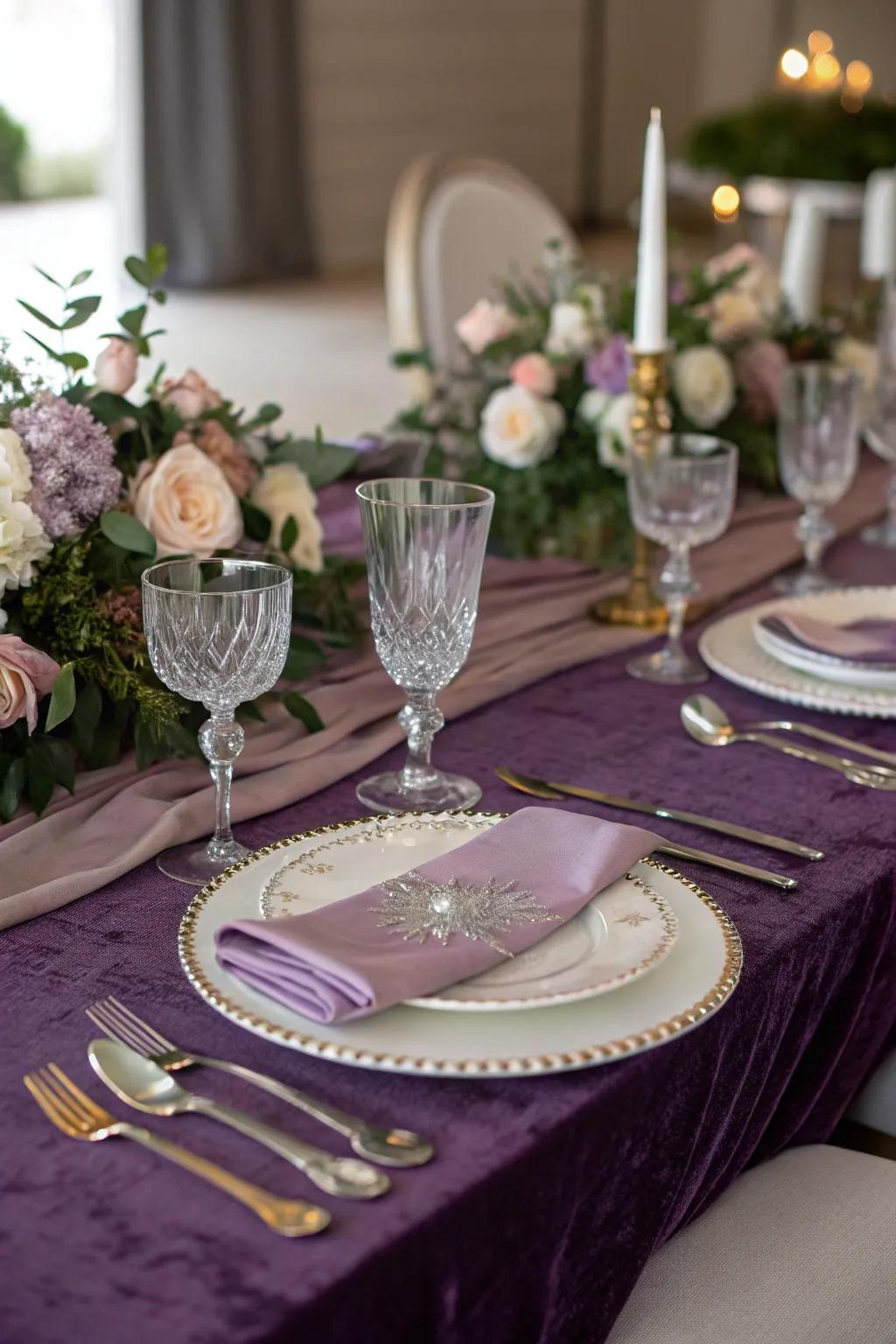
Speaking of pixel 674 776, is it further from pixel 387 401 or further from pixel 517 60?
pixel 517 60

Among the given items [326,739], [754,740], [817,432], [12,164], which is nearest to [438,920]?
[326,739]

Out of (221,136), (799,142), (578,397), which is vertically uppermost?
(221,136)

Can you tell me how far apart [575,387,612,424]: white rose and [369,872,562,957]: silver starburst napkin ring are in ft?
3.22

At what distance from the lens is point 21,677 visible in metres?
0.99

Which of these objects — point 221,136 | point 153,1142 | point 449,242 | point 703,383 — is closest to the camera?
point 153,1142

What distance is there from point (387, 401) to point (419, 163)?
3.33 meters

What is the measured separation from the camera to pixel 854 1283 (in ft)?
3.14

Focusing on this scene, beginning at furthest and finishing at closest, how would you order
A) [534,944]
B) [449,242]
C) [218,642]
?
[449,242] → [218,642] → [534,944]

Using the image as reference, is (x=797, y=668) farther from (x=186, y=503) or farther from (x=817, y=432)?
(x=186, y=503)

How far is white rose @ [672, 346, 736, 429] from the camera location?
1.83 m

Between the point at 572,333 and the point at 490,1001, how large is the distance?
121 cm

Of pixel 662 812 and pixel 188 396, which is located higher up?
pixel 188 396

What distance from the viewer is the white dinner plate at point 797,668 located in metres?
1.28

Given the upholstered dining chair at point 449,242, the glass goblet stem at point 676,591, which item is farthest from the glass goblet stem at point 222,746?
the upholstered dining chair at point 449,242
